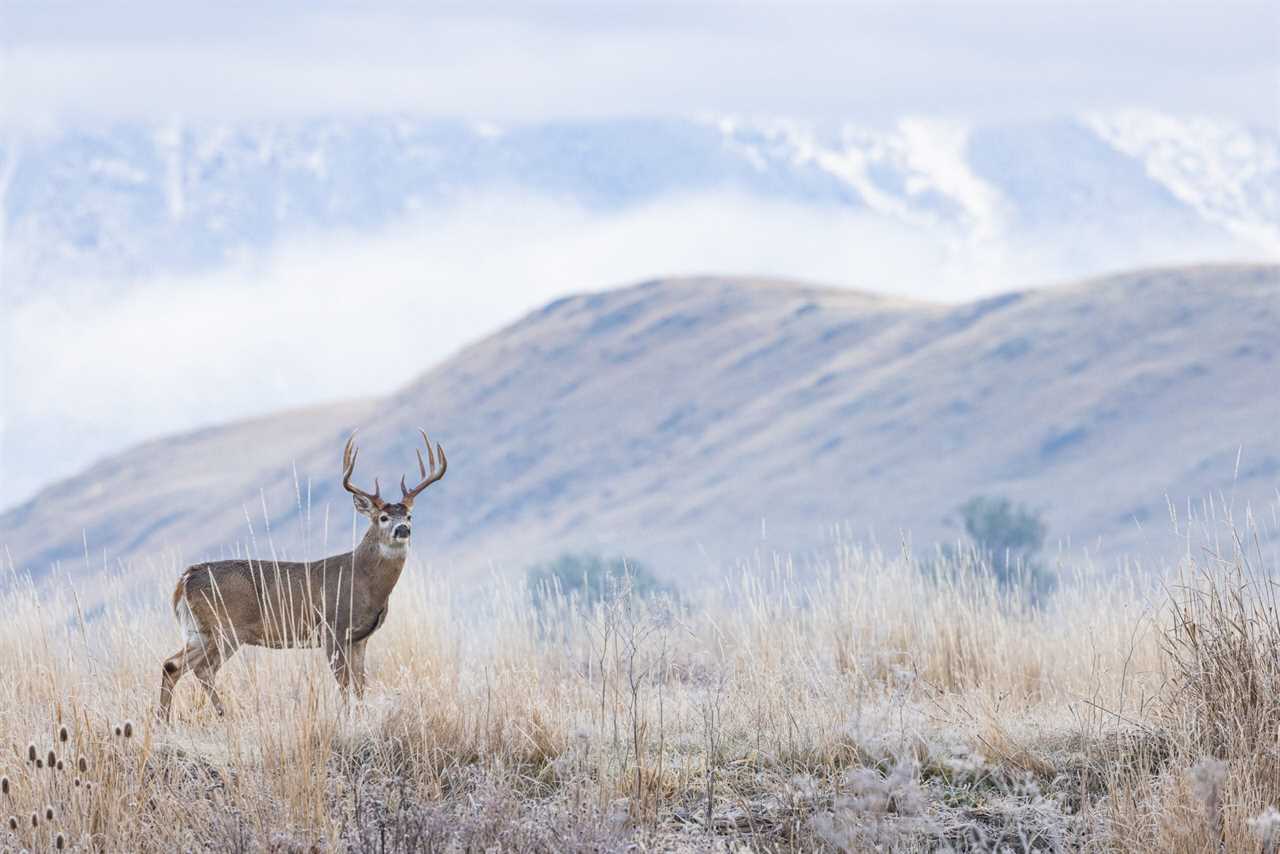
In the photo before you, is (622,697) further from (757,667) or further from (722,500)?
(722,500)

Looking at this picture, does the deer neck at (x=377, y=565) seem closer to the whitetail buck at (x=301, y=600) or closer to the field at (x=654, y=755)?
the whitetail buck at (x=301, y=600)

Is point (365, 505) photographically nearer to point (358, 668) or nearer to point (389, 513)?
point (389, 513)

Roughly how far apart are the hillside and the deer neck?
7459 cm

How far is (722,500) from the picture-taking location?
118m

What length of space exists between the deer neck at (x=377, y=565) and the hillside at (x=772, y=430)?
245 feet

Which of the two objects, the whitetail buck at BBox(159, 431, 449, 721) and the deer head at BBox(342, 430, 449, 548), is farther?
the deer head at BBox(342, 430, 449, 548)

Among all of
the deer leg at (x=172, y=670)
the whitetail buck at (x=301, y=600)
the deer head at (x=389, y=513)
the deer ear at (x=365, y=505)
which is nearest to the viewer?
the deer leg at (x=172, y=670)

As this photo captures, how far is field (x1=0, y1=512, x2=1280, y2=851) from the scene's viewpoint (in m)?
6.98

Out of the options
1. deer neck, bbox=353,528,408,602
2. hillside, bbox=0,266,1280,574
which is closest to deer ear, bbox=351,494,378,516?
deer neck, bbox=353,528,408,602

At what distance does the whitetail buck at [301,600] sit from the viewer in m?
8.97

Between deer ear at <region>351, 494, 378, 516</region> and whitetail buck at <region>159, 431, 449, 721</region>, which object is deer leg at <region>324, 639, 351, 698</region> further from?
deer ear at <region>351, 494, 378, 516</region>

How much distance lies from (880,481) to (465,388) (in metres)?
51.8

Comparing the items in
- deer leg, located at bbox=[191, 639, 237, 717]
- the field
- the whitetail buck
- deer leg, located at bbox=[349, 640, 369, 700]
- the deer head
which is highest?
the deer head

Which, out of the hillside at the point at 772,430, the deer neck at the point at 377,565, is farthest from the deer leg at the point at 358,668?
the hillside at the point at 772,430
